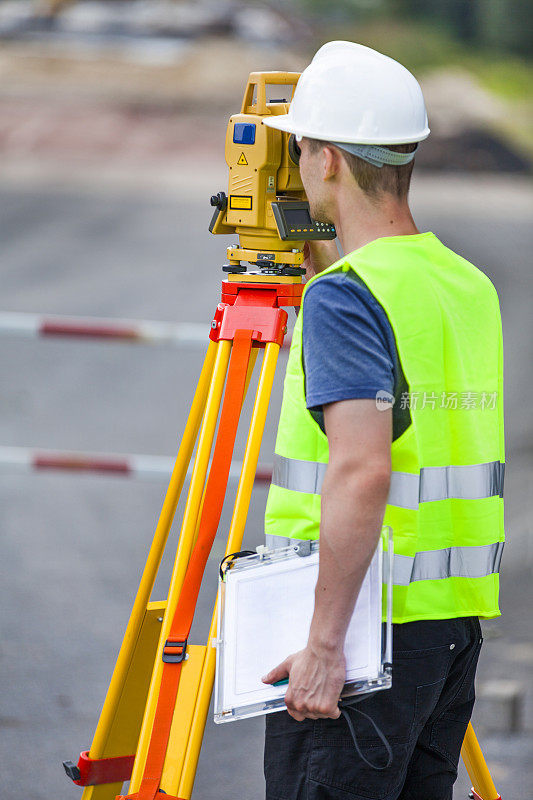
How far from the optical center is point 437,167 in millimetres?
22875

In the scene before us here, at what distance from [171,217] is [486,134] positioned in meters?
8.88

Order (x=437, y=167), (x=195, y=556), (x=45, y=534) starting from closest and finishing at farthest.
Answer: (x=195, y=556) → (x=45, y=534) → (x=437, y=167)

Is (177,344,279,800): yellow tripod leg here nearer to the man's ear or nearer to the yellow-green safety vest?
the yellow-green safety vest

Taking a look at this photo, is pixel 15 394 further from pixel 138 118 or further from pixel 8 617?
pixel 138 118

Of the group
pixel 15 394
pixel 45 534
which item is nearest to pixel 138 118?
pixel 15 394

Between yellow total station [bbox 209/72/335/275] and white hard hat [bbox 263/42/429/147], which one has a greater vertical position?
white hard hat [bbox 263/42/429/147]

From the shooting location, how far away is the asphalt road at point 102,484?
133 inches

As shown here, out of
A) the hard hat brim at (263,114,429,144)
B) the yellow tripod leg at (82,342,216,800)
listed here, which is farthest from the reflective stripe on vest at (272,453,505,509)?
the yellow tripod leg at (82,342,216,800)

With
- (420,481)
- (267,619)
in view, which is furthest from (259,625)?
(420,481)

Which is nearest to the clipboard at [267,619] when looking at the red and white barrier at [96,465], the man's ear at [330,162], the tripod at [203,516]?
the tripod at [203,516]

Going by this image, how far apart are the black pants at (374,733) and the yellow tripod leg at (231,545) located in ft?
1.05

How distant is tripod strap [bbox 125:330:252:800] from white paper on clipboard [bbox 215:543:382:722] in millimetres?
376

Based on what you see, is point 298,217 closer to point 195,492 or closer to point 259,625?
point 195,492

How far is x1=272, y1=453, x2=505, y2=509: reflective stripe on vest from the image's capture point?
1791 millimetres
